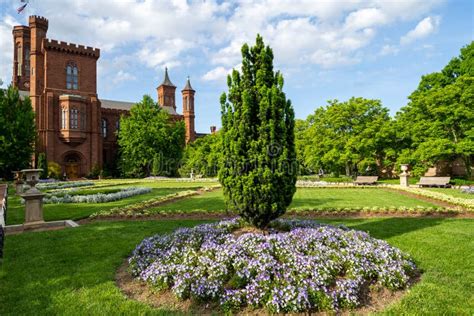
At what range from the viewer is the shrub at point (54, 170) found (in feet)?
117

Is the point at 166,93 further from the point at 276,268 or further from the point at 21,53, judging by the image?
the point at 276,268

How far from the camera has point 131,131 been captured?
4491cm

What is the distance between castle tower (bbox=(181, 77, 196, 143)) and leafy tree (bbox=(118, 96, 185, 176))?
16255mm

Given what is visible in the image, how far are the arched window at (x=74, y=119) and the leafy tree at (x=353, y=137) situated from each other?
30434 mm

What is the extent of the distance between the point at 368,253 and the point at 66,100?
43.9 metres

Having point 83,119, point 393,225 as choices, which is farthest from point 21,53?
point 393,225

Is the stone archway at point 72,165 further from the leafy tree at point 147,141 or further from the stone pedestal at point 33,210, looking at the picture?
the stone pedestal at point 33,210

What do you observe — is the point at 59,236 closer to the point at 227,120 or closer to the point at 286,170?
the point at 227,120

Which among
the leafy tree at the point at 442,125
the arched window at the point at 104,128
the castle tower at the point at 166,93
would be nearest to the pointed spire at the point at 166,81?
the castle tower at the point at 166,93

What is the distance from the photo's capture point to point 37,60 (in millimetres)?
41594

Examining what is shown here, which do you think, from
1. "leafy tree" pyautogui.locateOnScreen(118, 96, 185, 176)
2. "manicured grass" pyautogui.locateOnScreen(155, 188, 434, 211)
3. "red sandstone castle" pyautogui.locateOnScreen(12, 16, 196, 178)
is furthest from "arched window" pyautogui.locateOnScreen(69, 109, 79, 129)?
"manicured grass" pyautogui.locateOnScreen(155, 188, 434, 211)

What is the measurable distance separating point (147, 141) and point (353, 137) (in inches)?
1140

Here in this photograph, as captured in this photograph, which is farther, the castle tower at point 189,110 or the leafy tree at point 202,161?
the castle tower at point 189,110

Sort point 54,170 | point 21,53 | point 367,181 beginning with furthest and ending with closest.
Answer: point 21,53 < point 54,170 < point 367,181
